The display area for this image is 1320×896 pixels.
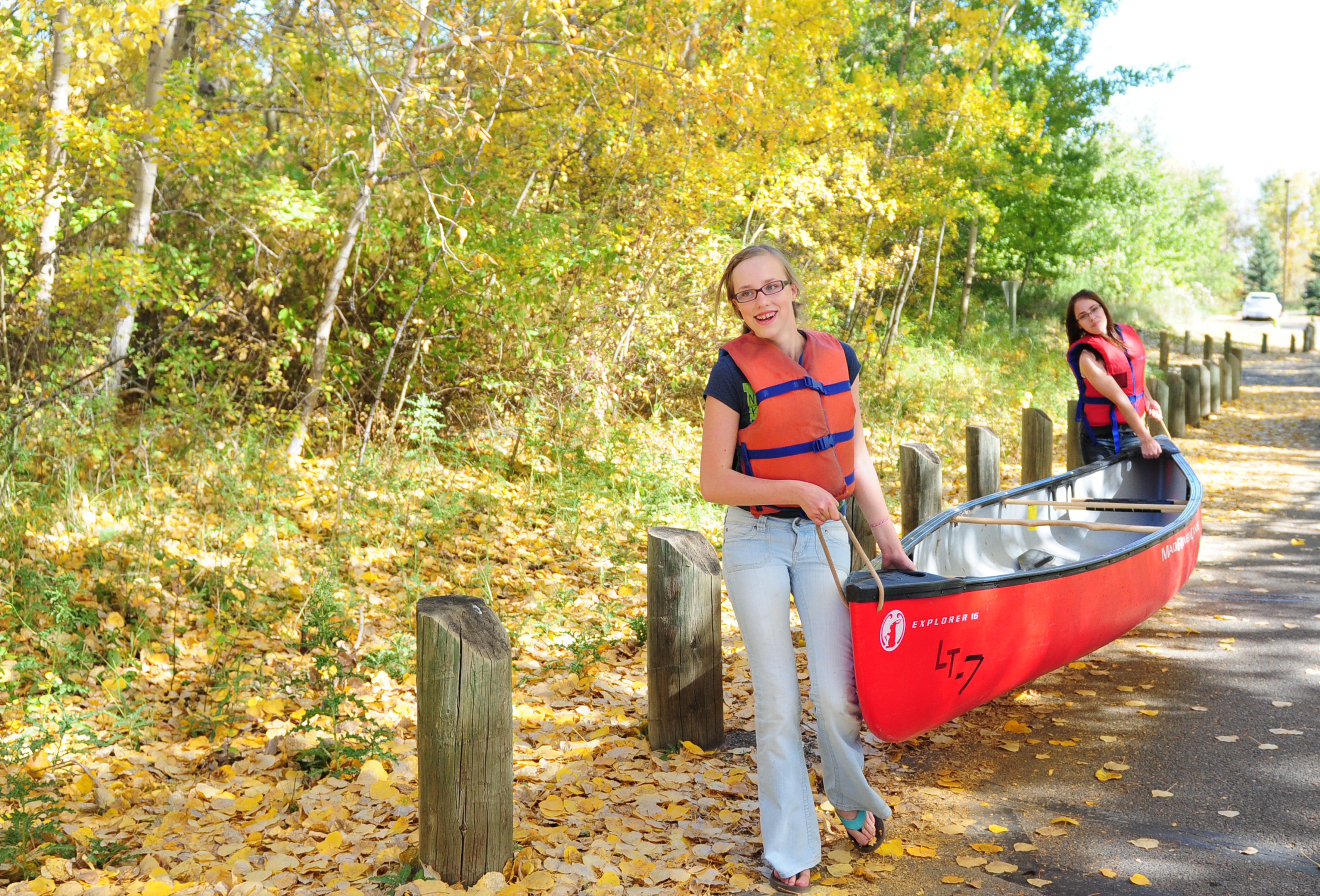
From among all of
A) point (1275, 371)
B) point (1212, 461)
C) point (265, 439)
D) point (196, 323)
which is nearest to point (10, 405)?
point (265, 439)

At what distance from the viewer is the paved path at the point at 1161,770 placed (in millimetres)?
3291

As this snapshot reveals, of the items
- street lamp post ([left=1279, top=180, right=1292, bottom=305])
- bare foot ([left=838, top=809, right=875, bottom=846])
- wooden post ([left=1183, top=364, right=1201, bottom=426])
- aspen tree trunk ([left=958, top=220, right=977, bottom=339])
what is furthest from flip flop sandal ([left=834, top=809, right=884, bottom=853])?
street lamp post ([left=1279, top=180, right=1292, bottom=305])

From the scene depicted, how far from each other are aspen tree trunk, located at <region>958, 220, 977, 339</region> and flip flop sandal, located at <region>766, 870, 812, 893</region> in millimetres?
19377

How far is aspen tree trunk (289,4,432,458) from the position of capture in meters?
7.52

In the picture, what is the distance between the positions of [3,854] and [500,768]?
Answer: 1645mm

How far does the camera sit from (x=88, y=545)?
601 cm

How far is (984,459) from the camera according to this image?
6.64 metres

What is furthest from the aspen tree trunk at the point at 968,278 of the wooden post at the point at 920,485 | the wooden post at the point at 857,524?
the wooden post at the point at 920,485

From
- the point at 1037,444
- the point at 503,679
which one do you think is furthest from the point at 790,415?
the point at 1037,444

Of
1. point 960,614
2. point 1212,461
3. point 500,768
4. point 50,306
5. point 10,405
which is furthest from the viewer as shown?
point 1212,461

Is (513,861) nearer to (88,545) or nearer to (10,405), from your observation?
(88,545)

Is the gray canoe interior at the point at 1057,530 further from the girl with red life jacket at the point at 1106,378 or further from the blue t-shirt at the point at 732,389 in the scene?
the blue t-shirt at the point at 732,389

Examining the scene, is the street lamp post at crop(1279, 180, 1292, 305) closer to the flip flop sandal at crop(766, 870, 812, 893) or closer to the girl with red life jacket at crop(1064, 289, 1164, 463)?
the girl with red life jacket at crop(1064, 289, 1164, 463)

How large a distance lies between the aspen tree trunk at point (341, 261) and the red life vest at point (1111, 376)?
5142mm
